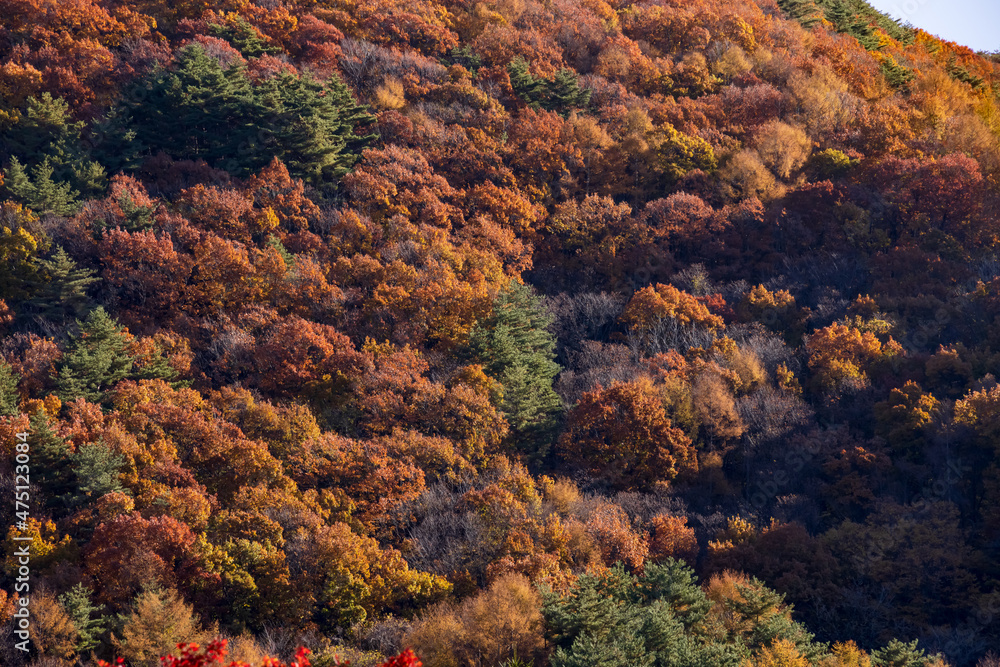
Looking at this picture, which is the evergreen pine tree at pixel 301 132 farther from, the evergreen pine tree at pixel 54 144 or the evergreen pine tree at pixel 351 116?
the evergreen pine tree at pixel 54 144

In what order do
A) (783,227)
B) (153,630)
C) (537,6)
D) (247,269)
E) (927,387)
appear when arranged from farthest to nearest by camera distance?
(537,6) → (783,227) → (247,269) → (927,387) → (153,630)

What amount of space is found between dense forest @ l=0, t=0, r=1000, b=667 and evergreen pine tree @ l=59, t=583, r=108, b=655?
207 mm

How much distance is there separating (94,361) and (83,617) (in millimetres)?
14646

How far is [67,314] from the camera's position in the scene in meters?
48.4

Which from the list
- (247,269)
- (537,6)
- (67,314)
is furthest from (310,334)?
(537,6)

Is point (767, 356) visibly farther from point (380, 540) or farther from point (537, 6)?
point (537, 6)

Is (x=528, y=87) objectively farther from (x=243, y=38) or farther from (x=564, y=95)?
(x=243, y=38)

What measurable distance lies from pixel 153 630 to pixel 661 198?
45.7m

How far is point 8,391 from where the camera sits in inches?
1581

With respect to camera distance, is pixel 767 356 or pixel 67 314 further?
pixel 767 356

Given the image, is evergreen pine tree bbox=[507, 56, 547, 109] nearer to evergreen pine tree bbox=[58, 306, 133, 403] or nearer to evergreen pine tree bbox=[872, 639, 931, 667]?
evergreen pine tree bbox=[58, 306, 133, 403]

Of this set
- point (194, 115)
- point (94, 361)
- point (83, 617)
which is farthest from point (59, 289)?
point (83, 617)

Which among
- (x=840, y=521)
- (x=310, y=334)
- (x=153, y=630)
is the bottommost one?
(x=153, y=630)

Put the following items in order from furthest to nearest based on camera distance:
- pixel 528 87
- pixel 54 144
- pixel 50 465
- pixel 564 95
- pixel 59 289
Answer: pixel 564 95
pixel 528 87
pixel 54 144
pixel 59 289
pixel 50 465
